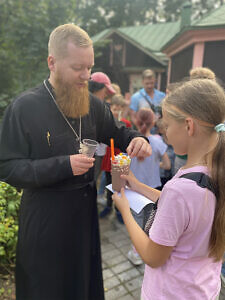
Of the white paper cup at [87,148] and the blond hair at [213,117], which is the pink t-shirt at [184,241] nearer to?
the blond hair at [213,117]

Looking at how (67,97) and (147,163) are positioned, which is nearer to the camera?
(67,97)

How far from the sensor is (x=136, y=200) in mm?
1539

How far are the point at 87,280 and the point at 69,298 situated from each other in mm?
187

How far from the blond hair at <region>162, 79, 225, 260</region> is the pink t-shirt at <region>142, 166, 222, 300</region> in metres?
0.04

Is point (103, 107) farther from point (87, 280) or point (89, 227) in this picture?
point (87, 280)

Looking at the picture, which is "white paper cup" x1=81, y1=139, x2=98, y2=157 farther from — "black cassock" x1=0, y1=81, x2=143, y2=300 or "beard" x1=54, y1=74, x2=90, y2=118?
"beard" x1=54, y1=74, x2=90, y2=118

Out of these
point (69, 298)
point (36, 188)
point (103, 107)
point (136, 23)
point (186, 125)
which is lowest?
point (69, 298)

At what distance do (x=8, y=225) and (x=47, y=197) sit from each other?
1182 mm

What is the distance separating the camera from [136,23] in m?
33.9

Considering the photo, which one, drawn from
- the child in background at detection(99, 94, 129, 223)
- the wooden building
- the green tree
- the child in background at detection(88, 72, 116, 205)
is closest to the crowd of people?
the child in background at detection(88, 72, 116, 205)

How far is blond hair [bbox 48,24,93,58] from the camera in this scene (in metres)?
1.77

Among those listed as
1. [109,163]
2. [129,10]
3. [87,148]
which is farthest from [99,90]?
[129,10]

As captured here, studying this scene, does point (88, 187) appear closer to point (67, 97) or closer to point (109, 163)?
point (67, 97)

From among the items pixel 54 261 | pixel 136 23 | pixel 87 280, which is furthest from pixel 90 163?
pixel 136 23
